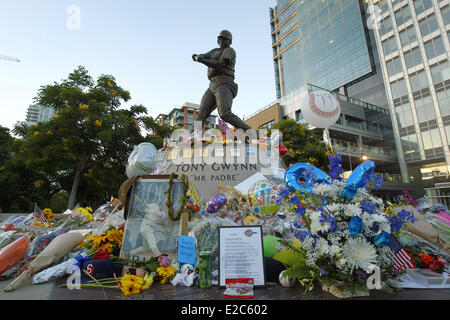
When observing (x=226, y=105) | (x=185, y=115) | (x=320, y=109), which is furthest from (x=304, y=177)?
(x=185, y=115)

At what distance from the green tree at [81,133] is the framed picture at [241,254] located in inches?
518

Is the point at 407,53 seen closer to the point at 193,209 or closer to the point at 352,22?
the point at 352,22

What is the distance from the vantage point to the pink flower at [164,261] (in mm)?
2760

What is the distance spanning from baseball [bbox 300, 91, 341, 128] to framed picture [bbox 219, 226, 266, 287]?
734 centimetres

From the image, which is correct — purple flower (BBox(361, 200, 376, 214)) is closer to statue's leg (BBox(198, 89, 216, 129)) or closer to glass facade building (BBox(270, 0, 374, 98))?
statue's leg (BBox(198, 89, 216, 129))

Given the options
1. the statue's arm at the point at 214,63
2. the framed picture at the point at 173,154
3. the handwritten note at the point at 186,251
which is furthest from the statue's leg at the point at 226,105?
the handwritten note at the point at 186,251

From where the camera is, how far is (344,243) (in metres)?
2.28

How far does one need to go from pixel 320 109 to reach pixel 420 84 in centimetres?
3037

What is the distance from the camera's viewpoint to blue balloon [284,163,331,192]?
112 inches

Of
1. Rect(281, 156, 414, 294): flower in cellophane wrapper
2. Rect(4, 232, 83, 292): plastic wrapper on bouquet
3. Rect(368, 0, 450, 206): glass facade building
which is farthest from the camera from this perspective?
Rect(368, 0, 450, 206): glass facade building

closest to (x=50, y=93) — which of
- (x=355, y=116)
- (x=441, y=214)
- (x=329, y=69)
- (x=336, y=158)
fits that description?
(x=336, y=158)

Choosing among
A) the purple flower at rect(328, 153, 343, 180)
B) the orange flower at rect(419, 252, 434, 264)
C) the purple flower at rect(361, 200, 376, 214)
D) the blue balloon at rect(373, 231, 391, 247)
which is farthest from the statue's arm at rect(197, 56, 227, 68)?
the orange flower at rect(419, 252, 434, 264)

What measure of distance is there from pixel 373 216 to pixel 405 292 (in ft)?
2.66

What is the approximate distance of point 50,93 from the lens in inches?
592
